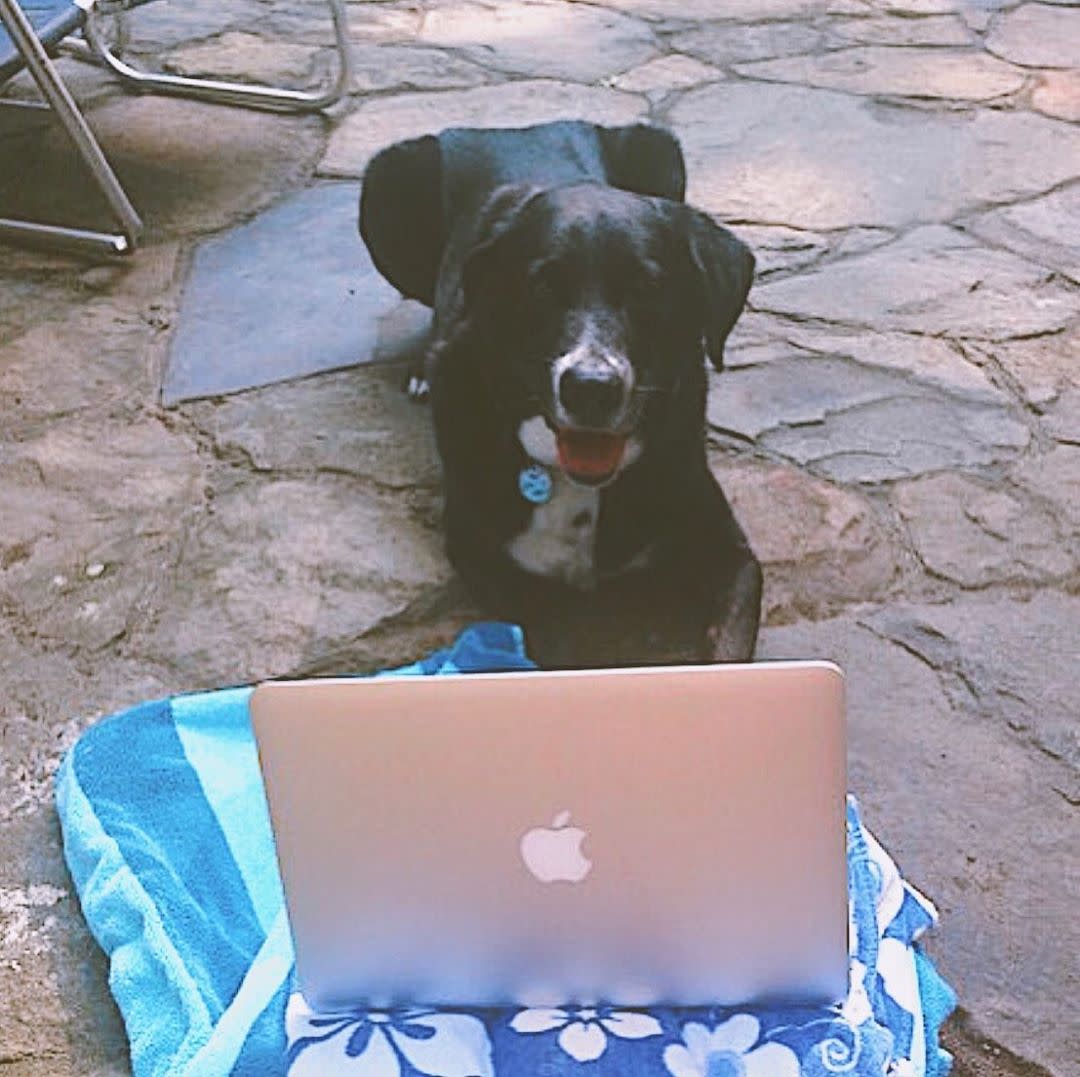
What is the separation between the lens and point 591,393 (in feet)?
6.14

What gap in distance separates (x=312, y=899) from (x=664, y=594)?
0.85m

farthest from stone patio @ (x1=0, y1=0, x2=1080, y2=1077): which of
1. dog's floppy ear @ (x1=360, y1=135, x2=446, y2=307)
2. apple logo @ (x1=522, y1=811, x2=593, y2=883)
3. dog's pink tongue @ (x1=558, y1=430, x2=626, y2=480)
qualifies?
apple logo @ (x1=522, y1=811, x2=593, y2=883)

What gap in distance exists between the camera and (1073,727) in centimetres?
184

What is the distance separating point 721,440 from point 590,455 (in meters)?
0.44

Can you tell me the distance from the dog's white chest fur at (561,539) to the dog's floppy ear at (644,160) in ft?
2.20

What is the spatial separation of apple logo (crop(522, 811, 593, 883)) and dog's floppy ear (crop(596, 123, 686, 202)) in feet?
4.80

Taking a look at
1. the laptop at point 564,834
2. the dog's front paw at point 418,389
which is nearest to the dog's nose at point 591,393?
the dog's front paw at point 418,389

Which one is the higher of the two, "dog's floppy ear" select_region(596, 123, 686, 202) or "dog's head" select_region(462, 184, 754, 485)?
"dog's head" select_region(462, 184, 754, 485)

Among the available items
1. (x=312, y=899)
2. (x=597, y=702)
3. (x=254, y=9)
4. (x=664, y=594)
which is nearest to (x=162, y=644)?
(x=664, y=594)

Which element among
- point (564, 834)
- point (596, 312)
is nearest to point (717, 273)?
point (596, 312)

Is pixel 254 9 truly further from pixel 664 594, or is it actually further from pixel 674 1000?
pixel 674 1000

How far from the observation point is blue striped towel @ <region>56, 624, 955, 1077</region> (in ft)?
4.27

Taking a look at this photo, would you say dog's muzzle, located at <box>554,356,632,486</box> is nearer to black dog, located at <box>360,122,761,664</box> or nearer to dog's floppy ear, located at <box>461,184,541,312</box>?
black dog, located at <box>360,122,761,664</box>

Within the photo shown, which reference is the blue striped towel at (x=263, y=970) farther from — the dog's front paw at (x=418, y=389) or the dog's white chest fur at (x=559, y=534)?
the dog's front paw at (x=418, y=389)
